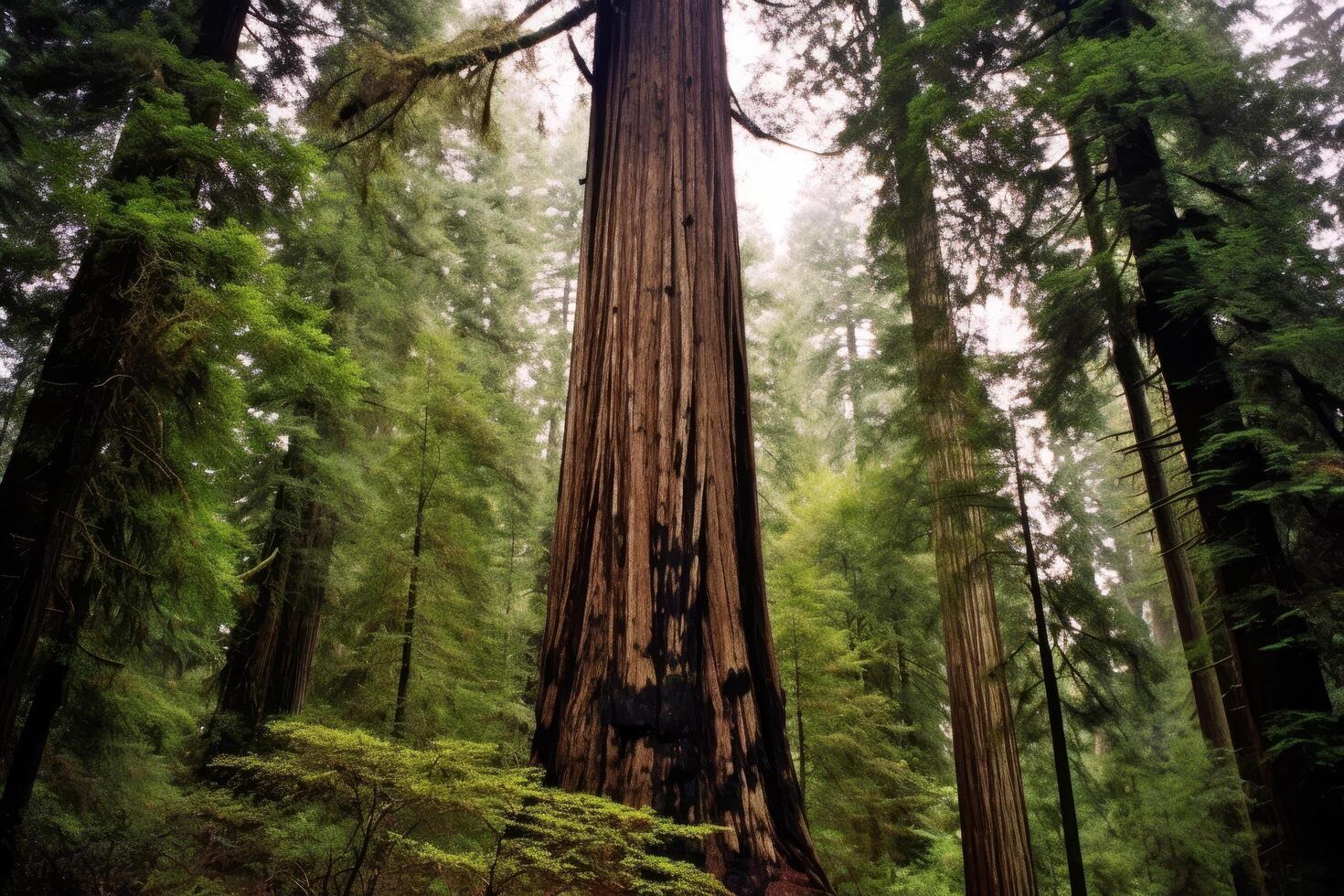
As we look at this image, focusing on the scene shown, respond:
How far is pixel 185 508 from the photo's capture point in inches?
146

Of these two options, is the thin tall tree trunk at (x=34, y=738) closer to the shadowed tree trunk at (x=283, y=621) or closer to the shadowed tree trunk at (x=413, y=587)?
the shadowed tree trunk at (x=413, y=587)

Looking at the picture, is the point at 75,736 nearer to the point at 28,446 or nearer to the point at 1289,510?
the point at 28,446

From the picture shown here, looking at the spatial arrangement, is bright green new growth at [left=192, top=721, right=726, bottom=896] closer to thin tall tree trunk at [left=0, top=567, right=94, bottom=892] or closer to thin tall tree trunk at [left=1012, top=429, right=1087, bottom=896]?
thin tall tree trunk at [left=0, top=567, right=94, bottom=892]

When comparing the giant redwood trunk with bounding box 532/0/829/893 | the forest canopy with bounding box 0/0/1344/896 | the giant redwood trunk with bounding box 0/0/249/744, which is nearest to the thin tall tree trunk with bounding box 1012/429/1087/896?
the forest canopy with bounding box 0/0/1344/896

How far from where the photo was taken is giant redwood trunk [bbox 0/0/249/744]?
Result: 305cm

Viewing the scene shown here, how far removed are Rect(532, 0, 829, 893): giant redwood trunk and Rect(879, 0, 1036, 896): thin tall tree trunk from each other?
286 centimetres

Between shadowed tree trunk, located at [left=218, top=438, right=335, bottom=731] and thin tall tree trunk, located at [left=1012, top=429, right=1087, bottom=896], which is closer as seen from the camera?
thin tall tree trunk, located at [left=1012, top=429, right=1087, bottom=896]

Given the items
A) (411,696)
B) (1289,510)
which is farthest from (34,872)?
(1289,510)

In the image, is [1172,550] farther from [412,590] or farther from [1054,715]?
[412,590]

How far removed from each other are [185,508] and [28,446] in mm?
914

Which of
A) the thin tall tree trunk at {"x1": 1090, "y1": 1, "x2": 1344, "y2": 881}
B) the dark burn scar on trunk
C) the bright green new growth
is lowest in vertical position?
the bright green new growth

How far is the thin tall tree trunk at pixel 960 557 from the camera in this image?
15.4 ft

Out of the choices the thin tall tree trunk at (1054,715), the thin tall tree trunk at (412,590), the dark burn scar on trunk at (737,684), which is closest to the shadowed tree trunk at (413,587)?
the thin tall tree trunk at (412,590)

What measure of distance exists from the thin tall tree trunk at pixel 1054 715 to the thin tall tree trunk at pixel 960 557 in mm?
341
